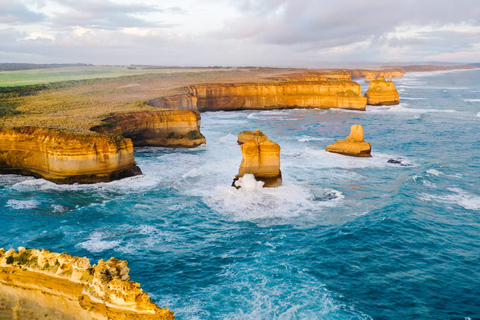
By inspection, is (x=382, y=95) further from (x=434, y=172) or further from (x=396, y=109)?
(x=434, y=172)

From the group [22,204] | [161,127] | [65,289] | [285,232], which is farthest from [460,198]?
[22,204]

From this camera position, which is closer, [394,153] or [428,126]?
[394,153]

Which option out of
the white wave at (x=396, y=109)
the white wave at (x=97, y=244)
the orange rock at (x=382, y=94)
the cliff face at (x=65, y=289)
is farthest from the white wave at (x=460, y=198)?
the orange rock at (x=382, y=94)

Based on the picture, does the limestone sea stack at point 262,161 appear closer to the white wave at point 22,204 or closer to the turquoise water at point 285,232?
the turquoise water at point 285,232

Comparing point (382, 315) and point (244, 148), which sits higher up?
point (244, 148)

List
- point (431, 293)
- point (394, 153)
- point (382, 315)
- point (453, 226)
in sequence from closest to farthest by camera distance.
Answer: point (382, 315)
point (431, 293)
point (453, 226)
point (394, 153)

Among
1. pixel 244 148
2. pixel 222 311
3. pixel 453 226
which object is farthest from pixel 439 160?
pixel 222 311

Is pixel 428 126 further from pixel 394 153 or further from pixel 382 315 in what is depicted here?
pixel 382 315
